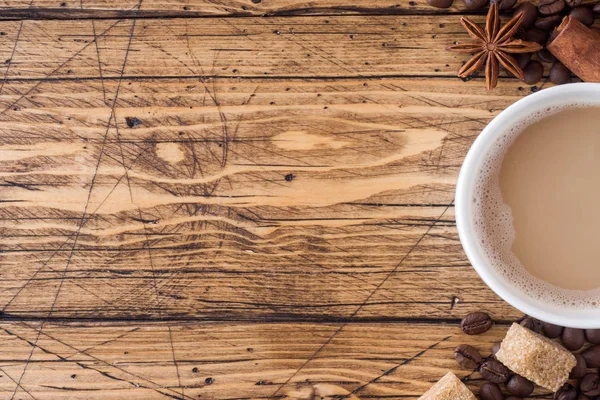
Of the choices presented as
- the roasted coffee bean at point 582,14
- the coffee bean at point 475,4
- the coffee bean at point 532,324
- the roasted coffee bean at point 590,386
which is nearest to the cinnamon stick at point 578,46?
the roasted coffee bean at point 582,14

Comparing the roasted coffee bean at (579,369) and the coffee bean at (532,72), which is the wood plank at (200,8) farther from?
the roasted coffee bean at (579,369)

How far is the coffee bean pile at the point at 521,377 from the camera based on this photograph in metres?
1.23

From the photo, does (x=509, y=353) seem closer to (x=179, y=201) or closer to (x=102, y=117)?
(x=179, y=201)

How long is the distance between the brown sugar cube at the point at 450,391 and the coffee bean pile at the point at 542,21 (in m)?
0.62

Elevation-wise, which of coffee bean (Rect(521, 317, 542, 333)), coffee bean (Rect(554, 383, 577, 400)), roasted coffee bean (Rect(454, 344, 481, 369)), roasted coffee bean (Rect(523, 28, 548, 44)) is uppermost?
roasted coffee bean (Rect(523, 28, 548, 44))

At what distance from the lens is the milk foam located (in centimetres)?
115

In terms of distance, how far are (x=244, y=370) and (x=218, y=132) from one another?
0.50 m

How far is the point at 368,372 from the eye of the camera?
Answer: 1274 mm

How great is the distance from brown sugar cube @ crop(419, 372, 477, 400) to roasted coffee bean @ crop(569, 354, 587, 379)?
21 centimetres

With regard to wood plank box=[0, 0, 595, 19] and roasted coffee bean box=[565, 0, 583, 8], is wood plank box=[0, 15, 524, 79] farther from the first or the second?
roasted coffee bean box=[565, 0, 583, 8]

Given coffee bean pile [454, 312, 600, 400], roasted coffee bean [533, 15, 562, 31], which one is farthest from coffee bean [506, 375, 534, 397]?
roasted coffee bean [533, 15, 562, 31]

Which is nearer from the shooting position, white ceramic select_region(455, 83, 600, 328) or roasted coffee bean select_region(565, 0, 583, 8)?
white ceramic select_region(455, 83, 600, 328)

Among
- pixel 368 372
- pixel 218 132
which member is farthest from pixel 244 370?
pixel 218 132

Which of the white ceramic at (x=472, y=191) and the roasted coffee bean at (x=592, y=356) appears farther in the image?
the roasted coffee bean at (x=592, y=356)
